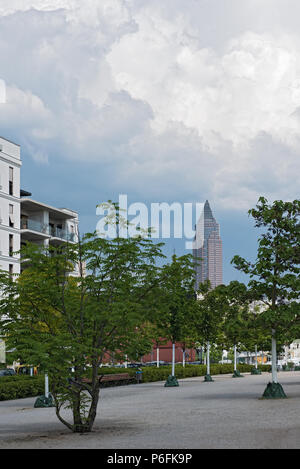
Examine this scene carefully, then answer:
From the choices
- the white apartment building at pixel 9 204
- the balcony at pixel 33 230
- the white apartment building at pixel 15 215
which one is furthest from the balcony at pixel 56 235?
the white apartment building at pixel 9 204

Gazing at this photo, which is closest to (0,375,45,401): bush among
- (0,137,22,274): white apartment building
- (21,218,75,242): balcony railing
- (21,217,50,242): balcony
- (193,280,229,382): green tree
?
(193,280,229,382): green tree

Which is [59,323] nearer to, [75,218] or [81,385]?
[81,385]

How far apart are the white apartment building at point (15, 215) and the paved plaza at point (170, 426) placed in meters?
37.5

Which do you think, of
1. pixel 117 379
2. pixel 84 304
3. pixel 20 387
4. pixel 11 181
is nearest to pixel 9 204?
pixel 11 181

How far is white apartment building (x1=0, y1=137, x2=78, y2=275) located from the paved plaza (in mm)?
A: 37530

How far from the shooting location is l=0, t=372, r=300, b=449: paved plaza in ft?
47.4

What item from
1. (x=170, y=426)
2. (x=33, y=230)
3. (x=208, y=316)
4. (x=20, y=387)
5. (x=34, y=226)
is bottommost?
(x=20, y=387)

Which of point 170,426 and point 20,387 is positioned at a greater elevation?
point 170,426

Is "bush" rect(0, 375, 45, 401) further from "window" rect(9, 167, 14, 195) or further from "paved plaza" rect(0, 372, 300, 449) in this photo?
"window" rect(9, 167, 14, 195)

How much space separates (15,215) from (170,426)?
52.7 metres

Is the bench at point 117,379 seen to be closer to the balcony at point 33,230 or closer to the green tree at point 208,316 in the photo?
the green tree at point 208,316

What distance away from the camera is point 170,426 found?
59.0ft

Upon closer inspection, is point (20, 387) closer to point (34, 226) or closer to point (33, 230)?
point (33, 230)

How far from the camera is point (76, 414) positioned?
1692 cm
